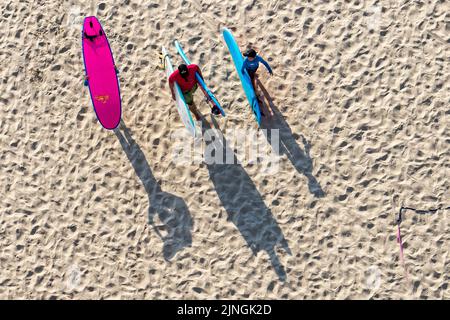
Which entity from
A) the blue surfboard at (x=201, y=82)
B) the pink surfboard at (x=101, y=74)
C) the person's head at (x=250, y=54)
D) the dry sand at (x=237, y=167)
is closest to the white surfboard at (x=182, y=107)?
the blue surfboard at (x=201, y=82)

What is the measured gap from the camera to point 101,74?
790 cm

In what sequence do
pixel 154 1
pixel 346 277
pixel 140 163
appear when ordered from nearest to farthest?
pixel 346 277
pixel 140 163
pixel 154 1

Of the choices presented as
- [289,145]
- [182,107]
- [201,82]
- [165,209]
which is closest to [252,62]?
[201,82]

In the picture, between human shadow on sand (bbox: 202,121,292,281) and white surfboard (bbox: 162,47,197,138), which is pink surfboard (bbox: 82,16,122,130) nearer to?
white surfboard (bbox: 162,47,197,138)

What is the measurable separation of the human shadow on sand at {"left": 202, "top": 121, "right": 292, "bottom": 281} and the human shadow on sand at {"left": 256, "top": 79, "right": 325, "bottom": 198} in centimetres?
62

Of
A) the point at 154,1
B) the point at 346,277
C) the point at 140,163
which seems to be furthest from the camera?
the point at 154,1

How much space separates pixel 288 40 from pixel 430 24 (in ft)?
6.51

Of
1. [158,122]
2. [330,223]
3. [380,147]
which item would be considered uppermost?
[158,122]

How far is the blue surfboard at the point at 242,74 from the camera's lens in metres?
7.72

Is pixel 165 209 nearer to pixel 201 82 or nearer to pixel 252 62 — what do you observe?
pixel 201 82

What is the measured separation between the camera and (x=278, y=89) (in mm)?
8047

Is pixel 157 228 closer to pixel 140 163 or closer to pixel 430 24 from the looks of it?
pixel 140 163

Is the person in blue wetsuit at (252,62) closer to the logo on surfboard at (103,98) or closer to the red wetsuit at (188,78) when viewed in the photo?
the red wetsuit at (188,78)

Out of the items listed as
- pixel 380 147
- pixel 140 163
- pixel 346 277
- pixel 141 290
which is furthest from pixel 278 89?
pixel 141 290
